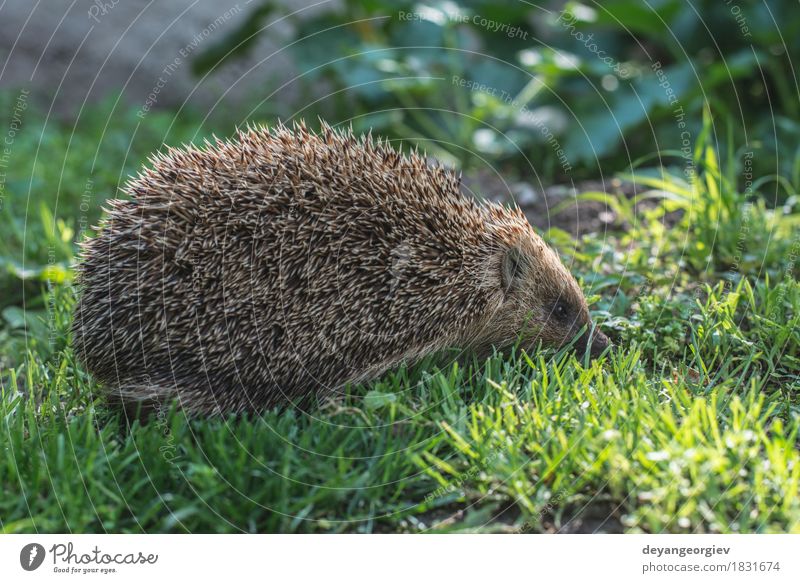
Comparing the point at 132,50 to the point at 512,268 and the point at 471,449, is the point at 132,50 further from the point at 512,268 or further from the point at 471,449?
the point at 471,449

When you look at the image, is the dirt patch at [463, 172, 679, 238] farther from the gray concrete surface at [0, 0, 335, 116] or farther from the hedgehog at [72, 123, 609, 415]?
the gray concrete surface at [0, 0, 335, 116]

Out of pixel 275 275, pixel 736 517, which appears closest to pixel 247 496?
pixel 275 275

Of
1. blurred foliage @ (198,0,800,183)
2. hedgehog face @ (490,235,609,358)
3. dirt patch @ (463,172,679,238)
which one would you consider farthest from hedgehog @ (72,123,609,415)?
blurred foliage @ (198,0,800,183)

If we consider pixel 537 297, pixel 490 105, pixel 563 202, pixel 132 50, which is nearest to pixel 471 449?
pixel 537 297

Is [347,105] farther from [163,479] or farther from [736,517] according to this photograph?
[736,517]

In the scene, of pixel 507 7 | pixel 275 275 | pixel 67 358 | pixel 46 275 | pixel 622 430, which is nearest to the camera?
pixel 622 430
